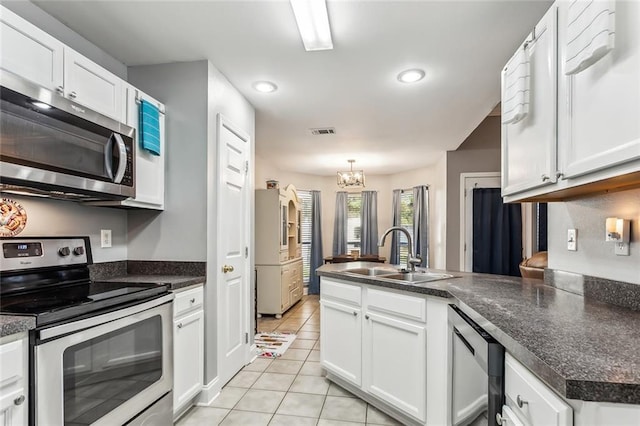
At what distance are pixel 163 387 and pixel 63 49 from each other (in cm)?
182

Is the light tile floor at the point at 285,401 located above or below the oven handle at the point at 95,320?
below

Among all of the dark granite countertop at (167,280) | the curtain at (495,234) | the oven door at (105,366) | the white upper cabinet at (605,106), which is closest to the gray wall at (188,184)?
the dark granite countertop at (167,280)

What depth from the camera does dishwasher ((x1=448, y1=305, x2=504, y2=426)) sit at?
3.85 feet

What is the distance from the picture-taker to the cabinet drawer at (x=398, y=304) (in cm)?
203

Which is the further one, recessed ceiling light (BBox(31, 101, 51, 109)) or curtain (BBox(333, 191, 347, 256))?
curtain (BBox(333, 191, 347, 256))

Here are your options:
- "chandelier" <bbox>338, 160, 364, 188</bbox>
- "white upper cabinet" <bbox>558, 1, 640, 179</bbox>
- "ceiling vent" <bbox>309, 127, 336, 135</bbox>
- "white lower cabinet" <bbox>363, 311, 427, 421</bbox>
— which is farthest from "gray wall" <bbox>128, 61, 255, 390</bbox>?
"chandelier" <bbox>338, 160, 364, 188</bbox>

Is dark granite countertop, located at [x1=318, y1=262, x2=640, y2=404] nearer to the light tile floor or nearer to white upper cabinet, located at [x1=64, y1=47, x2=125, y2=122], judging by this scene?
the light tile floor

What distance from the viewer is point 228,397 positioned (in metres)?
2.57

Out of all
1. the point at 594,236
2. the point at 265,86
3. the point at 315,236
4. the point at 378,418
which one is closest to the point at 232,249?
the point at 265,86

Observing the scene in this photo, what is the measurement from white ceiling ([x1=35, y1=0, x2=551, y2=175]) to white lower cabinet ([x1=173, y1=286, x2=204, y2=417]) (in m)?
1.61

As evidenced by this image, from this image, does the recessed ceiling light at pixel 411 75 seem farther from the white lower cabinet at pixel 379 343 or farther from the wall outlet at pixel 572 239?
the white lower cabinet at pixel 379 343

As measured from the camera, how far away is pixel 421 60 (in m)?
2.52

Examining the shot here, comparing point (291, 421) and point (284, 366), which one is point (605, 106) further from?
point (284, 366)

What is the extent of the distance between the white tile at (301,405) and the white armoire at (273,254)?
2.51 m
